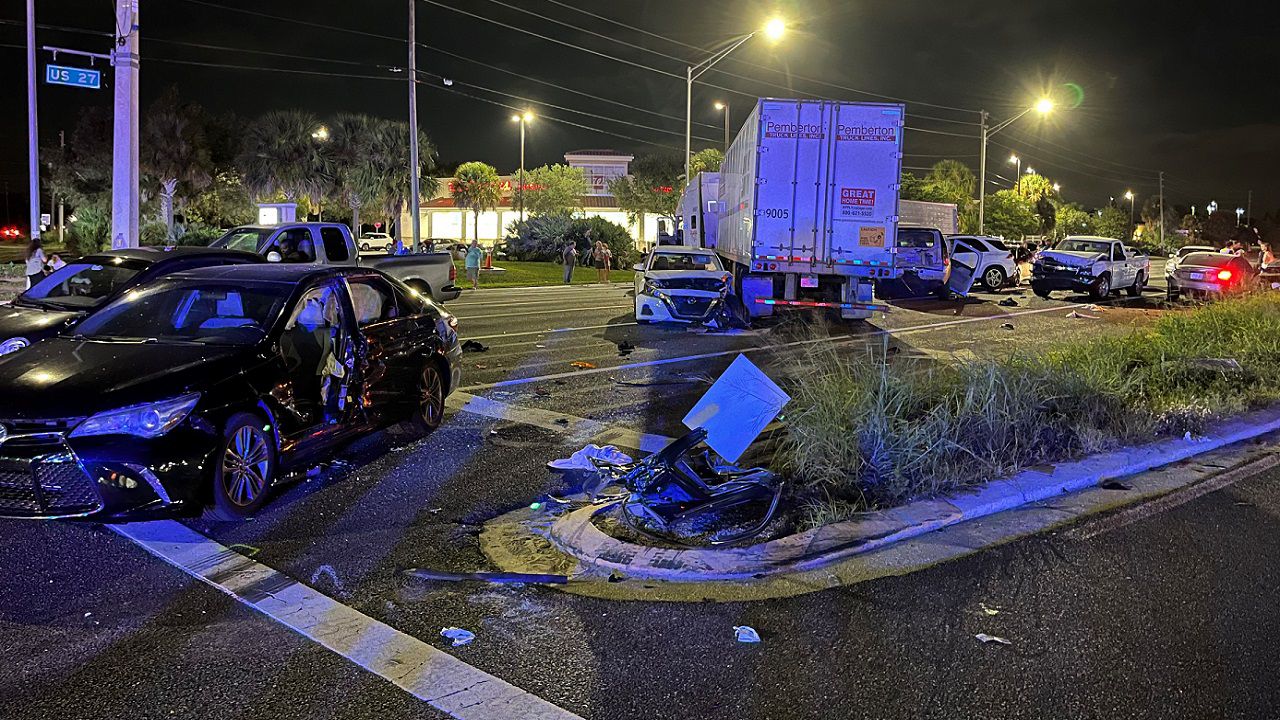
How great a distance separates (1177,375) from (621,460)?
19.6 ft

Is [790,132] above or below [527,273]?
above

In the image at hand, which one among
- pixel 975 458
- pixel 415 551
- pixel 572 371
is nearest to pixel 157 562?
pixel 415 551

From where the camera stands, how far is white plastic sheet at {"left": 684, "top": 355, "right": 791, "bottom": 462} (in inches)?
269

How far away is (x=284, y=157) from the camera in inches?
1891

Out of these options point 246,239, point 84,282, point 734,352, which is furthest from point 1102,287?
point 84,282

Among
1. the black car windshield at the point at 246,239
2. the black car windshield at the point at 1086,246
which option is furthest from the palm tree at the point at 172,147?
the black car windshield at the point at 1086,246

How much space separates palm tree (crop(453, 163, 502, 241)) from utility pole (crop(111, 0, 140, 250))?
6290cm

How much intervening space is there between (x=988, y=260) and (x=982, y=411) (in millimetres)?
23337

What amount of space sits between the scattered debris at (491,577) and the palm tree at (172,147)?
44.1m

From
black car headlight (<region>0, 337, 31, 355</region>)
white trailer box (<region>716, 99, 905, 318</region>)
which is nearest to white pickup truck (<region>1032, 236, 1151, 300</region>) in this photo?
white trailer box (<region>716, 99, 905, 318</region>)

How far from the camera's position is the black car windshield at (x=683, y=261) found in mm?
18453

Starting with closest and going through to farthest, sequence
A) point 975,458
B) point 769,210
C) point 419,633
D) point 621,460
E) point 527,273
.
Answer: point 419,633, point 975,458, point 621,460, point 769,210, point 527,273

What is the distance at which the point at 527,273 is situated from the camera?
130 ft

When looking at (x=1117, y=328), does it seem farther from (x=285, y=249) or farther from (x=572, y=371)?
(x=285, y=249)
